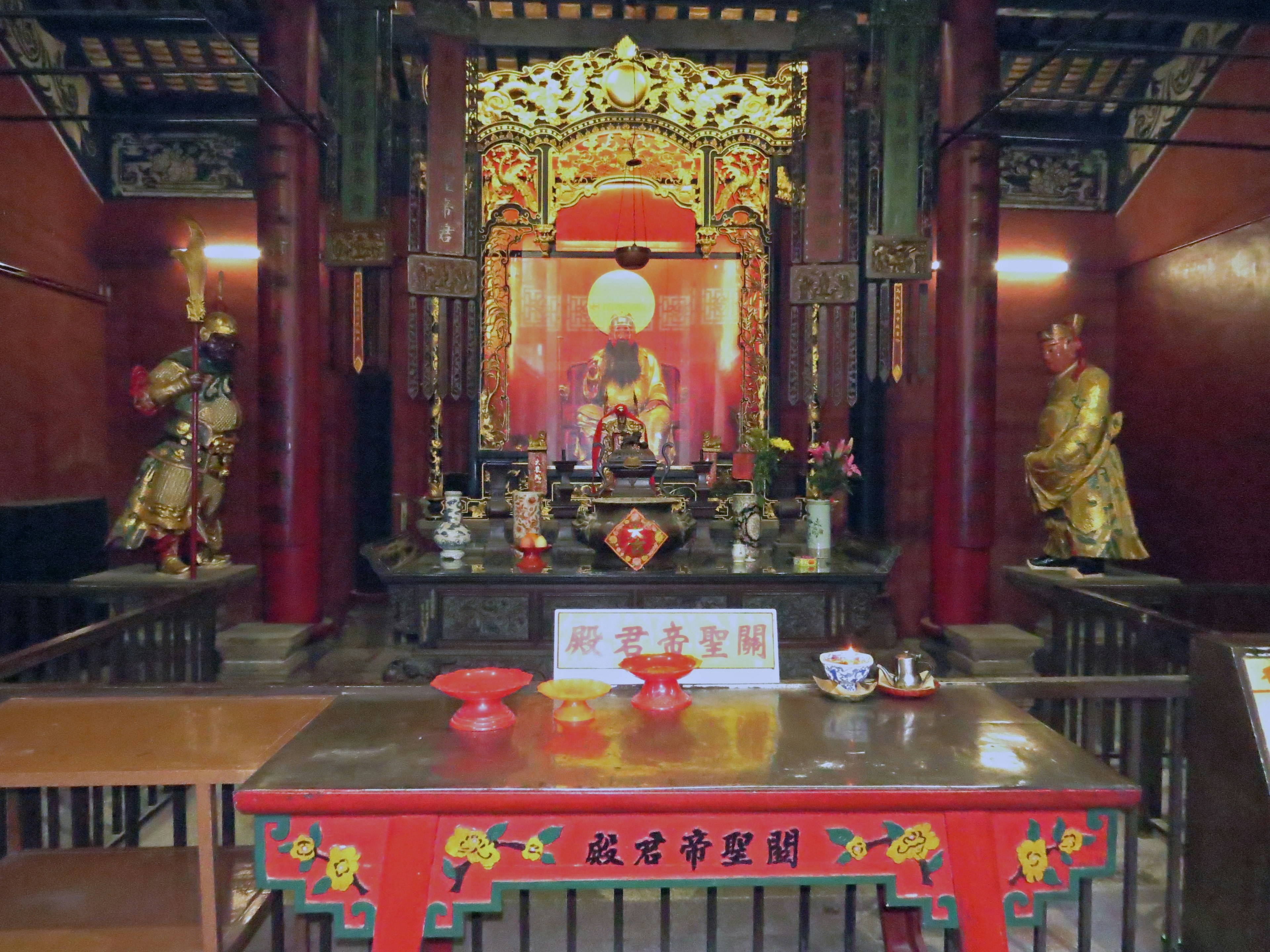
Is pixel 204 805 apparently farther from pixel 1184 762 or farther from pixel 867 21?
pixel 867 21

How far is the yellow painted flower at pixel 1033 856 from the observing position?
1557mm

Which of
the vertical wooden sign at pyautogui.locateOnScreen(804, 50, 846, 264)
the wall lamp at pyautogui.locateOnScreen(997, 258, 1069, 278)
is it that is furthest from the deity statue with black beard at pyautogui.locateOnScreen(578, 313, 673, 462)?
the wall lamp at pyautogui.locateOnScreen(997, 258, 1069, 278)

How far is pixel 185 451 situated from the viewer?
4.98 m

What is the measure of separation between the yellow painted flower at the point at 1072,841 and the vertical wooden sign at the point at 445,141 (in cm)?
406

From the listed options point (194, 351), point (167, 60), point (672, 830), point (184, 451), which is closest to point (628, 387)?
point (194, 351)

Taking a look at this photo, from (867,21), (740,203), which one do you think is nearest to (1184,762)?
(740,203)

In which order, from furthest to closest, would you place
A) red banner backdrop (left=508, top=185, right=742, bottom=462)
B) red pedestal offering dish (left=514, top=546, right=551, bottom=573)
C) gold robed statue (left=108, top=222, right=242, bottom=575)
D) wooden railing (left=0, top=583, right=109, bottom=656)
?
red banner backdrop (left=508, top=185, right=742, bottom=462) → gold robed statue (left=108, top=222, right=242, bottom=575) → red pedestal offering dish (left=514, top=546, right=551, bottom=573) → wooden railing (left=0, top=583, right=109, bottom=656)

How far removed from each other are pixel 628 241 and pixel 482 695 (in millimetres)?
4579

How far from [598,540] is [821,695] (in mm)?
2453

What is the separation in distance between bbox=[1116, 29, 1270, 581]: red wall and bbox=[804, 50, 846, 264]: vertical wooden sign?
234cm

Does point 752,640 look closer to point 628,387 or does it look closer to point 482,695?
point 482,695

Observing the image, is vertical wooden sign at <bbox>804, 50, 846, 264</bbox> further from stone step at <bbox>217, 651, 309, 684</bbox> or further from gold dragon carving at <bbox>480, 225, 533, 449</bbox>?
stone step at <bbox>217, 651, 309, 684</bbox>

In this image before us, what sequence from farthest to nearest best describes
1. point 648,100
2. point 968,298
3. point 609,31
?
point 609,31 < point 648,100 < point 968,298

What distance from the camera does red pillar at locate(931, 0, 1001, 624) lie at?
4855 millimetres
